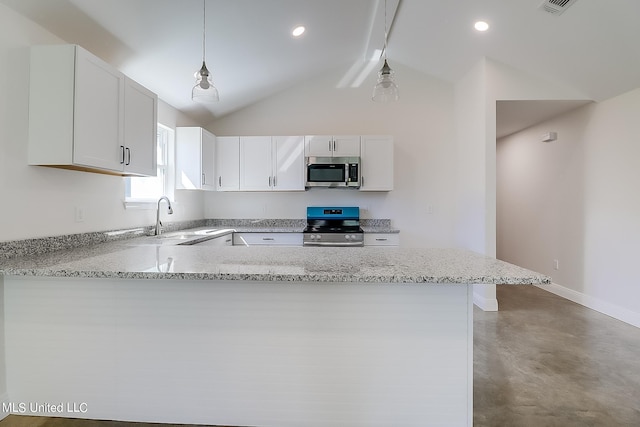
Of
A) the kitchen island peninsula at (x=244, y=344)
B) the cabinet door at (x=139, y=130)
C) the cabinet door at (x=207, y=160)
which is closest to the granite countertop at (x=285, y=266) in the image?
the kitchen island peninsula at (x=244, y=344)

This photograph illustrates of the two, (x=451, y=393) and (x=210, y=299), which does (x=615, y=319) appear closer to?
(x=451, y=393)

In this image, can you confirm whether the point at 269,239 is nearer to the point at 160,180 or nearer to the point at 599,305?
the point at 160,180

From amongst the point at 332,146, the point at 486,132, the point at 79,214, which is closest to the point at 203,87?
the point at 79,214

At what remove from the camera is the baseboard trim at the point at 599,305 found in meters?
2.95

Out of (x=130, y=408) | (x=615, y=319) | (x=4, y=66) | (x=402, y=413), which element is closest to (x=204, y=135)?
(x=4, y=66)

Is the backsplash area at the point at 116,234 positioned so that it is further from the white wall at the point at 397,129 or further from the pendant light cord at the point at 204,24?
the pendant light cord at the point at 204,24

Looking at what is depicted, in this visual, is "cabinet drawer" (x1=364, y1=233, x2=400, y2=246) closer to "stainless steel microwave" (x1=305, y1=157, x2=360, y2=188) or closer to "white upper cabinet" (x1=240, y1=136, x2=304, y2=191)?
"stainless steel microwave" (x1=305, y1=157, x2=360, y2=188)

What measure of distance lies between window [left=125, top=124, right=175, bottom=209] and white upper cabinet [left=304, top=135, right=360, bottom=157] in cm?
165

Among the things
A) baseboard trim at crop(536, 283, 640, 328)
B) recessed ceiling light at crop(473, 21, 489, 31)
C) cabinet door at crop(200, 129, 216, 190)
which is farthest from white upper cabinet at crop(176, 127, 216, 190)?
baseboard trim at crop(536, 283, 640, 328)

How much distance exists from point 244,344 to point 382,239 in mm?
2523

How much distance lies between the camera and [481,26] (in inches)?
116

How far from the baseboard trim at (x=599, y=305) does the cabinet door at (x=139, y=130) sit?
4.67 meters

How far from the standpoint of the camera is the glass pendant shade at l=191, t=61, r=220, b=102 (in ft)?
6.56

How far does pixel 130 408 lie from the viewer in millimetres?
1625
